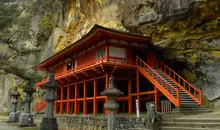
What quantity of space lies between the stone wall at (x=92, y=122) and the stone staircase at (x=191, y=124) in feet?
7.40

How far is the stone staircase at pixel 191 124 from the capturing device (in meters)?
11.1

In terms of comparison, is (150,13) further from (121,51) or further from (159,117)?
(159,117)

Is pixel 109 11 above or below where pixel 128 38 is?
above

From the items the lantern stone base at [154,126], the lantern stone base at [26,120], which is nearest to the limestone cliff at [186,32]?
the lantern stone base at [154,126]

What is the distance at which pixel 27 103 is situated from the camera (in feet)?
71.6

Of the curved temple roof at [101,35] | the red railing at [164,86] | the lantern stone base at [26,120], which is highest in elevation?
the curved temple roof at [101,35]

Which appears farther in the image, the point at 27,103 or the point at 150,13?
the point at 27,103

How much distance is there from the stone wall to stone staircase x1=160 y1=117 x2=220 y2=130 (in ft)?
7.40

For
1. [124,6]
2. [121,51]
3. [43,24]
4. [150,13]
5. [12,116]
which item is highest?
[43,24]

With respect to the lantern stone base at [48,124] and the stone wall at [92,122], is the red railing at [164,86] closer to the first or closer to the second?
the stone wall at [92,122]

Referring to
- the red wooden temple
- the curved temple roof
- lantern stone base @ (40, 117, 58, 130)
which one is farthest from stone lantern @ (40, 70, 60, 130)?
the curved temple roof

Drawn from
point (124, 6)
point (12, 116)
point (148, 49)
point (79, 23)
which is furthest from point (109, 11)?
point (12, 116)

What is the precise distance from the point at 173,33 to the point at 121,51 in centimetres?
444

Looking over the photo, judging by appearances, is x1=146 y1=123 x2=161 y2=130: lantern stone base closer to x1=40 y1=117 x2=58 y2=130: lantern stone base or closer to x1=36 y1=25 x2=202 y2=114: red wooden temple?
x1=36 y1=25 x2=202 y2=114: red wooden temple
